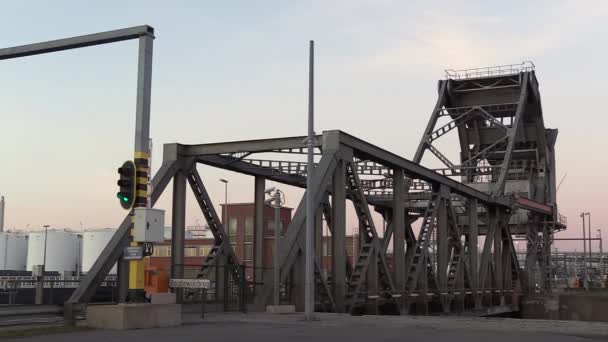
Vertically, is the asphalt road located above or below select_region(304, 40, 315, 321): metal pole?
below

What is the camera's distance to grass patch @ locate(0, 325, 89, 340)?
17109 millimetres

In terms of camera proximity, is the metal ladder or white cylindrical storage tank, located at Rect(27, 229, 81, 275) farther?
white cylindrical storage tank, located at Rect(27, 229, 81, 275)

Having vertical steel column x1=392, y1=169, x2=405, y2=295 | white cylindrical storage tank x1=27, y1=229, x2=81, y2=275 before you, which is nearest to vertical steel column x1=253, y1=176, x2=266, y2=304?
vertical steel column x1=392, y1=169, x2=405, y2=295

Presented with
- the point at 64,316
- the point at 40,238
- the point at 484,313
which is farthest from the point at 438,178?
the point at 40,238

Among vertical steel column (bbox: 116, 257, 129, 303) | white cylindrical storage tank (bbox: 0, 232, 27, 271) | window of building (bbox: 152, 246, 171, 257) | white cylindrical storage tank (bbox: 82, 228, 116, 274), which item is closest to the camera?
vertical steel column (bbox: 116, 257, 129, 303)

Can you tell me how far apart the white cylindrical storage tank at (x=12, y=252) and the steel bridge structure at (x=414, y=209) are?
100 meters

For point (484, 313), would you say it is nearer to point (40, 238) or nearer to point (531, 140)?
point (531, 140)

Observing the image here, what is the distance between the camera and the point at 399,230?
110ft

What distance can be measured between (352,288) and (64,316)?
41.3 ft

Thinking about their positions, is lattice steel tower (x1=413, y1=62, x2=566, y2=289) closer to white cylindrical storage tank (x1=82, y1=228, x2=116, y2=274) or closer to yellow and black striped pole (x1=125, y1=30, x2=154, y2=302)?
yellow and black striped pole (x1=125, y1=30, x2=154, y2=302)

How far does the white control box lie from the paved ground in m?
2.29

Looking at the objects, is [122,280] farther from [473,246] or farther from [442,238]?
[473,246]

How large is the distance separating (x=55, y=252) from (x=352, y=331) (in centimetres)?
12478

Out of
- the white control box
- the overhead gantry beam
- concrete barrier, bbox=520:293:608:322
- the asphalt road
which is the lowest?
concrete barrier, bbox=520:293:608:322
